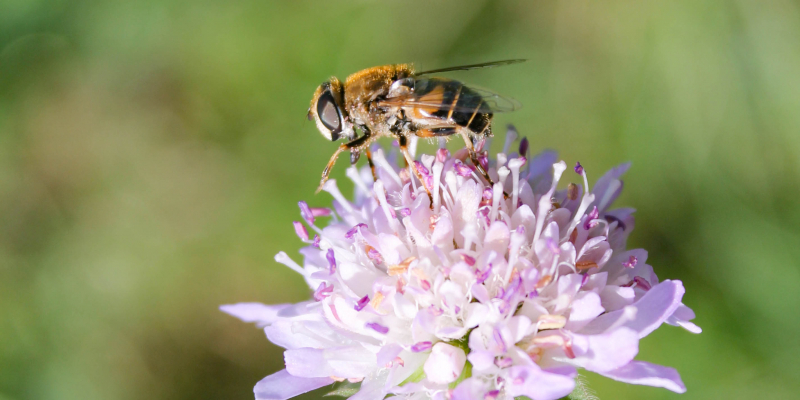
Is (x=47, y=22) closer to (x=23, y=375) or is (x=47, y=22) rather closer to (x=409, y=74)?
(x=23, y=375)

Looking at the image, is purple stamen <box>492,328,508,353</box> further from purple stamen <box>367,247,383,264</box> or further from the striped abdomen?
the striped abdomen

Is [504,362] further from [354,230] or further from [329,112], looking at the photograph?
[329,112]

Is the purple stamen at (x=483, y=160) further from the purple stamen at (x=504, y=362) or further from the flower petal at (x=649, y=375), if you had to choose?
the flower petal at (x=649, y=375)

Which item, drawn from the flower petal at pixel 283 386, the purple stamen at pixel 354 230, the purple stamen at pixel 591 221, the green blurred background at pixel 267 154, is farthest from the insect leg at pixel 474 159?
the green blurred background at pixel 267 154

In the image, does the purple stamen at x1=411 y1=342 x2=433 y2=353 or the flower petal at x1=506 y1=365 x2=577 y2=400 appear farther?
the purple stamen at x1=411 y1=342 x2=433 y2=353

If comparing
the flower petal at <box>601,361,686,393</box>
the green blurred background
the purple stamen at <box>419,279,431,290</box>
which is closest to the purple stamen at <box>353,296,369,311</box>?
the purple stamen at <box>419,279,431,290</box>

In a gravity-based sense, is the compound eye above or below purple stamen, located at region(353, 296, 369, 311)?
above
